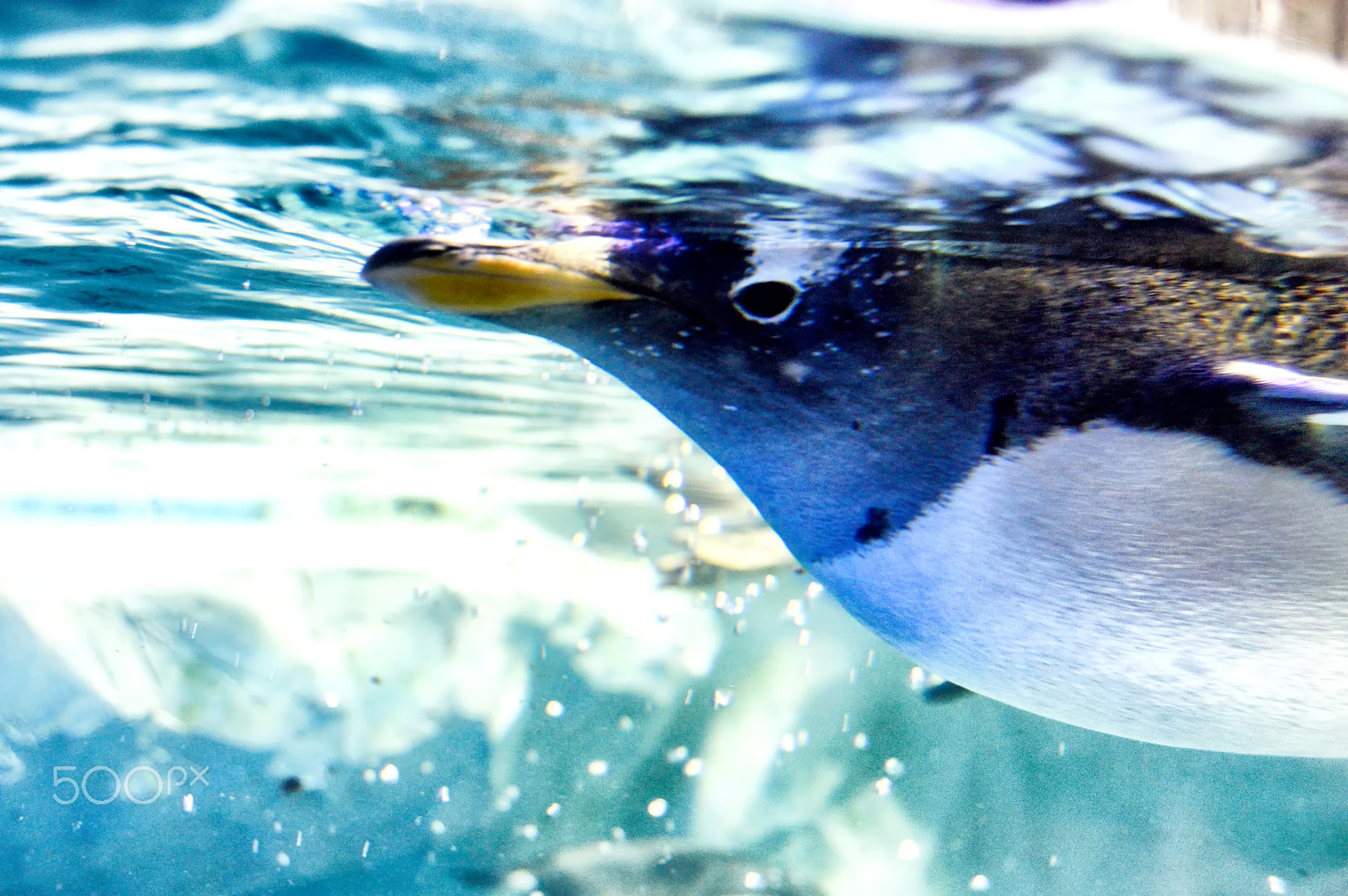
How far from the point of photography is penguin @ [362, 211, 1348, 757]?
1.46 metres

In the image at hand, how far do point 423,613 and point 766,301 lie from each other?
20.9 feet

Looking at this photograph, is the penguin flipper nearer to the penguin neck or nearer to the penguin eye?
the penguin neck

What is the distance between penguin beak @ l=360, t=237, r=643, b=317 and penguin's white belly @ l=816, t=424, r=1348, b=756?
689 millimetres

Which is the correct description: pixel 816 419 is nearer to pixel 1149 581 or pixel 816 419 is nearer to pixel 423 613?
pixel 1149 581

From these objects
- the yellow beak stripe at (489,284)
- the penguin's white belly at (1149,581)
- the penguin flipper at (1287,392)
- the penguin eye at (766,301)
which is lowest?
the penguin's white belly at (1149,581)

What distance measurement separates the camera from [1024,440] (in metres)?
1.53

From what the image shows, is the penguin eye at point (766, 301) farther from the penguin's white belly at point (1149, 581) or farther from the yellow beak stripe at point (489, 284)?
the penguin's white belly at point (1149, 581)

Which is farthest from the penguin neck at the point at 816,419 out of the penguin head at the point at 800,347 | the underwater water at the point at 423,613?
the underwater water at the point at 423,613

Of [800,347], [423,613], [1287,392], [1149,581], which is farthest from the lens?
[423,613]

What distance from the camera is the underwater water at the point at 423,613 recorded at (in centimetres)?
247

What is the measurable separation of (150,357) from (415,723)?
146 inches

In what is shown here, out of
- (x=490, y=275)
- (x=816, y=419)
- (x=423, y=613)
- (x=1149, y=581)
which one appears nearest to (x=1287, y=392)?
(x=1149, y=581)

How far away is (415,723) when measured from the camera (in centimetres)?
731

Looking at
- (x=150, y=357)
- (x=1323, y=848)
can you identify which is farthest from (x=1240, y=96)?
(x=1323, y=848)
